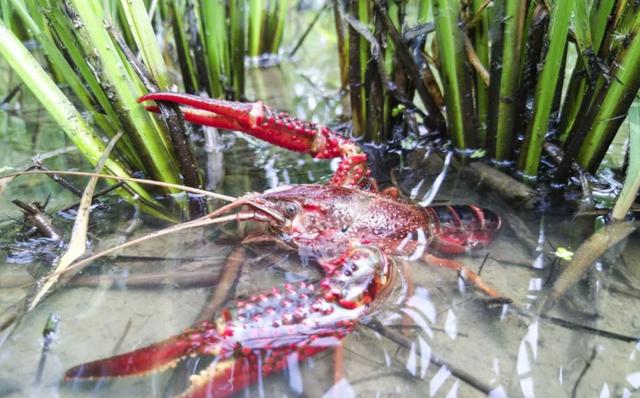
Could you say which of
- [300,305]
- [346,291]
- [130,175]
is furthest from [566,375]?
[130,175]

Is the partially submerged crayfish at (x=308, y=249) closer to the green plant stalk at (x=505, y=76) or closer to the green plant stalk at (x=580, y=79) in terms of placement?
the green plant stalk at (x=505, y=76)

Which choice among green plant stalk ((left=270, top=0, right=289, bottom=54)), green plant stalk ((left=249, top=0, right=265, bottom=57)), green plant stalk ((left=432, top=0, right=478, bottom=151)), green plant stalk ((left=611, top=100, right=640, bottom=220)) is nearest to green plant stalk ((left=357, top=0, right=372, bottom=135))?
green plant stalk ((left=432, top=0, right=478, bottom=151))

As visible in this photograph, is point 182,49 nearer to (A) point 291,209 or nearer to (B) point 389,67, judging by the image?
(B) point 389,67

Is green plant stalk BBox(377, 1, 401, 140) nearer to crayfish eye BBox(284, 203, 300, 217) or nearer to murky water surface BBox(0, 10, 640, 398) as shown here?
murky water surface BBox(0, 10, 640, 398)

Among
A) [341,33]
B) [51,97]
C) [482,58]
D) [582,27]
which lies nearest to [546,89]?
[582,27]

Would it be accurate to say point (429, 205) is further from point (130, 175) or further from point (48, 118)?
point (48, 118)

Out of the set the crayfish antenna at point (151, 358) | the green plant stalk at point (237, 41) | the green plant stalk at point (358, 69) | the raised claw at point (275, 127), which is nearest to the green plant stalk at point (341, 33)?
the green plant stalk at point (358, 69)
